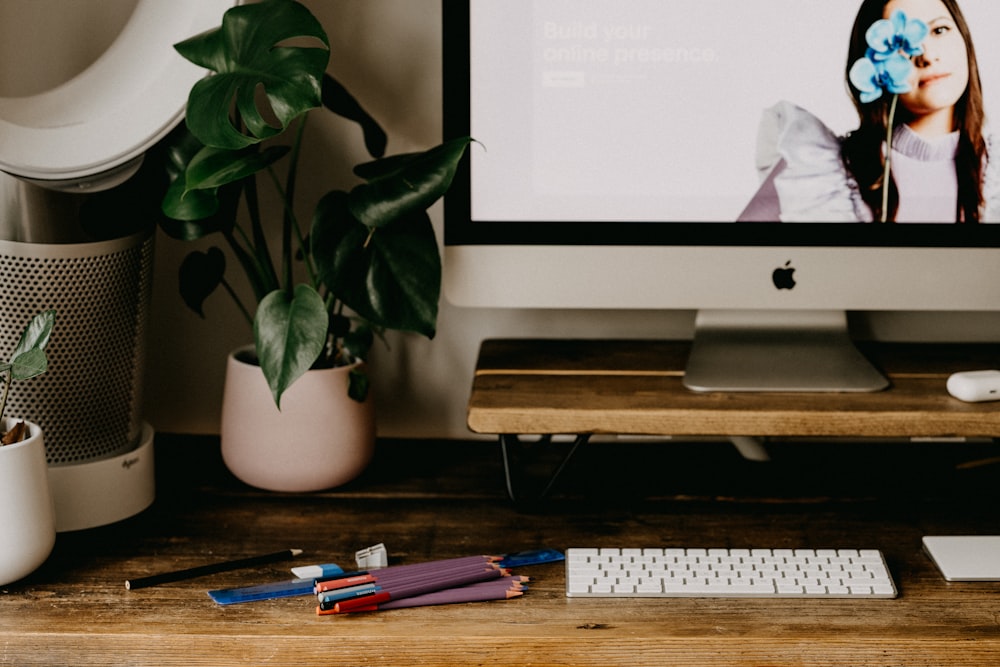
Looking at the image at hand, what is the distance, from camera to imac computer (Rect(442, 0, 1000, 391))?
102 centimetres

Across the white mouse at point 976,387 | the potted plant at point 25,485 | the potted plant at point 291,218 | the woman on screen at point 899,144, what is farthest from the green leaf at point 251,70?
the white mouse at point 976,387

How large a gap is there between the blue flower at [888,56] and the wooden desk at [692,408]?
1.00 feet

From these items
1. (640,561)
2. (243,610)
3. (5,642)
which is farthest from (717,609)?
(5,642)

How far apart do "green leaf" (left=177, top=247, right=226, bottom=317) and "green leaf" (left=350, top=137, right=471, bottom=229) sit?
0.26 meters

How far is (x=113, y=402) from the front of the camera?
1.04 metres

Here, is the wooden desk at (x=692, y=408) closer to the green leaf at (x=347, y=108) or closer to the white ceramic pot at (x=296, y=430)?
the white ceramic pot at (x=296, y=430)

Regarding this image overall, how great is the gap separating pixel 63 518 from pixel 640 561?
56 cm

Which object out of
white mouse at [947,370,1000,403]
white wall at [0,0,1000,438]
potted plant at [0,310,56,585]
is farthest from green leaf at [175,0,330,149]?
white mouse at [947,370,1000,403]

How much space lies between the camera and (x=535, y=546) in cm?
98

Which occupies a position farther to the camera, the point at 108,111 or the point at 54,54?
the point at 54,54

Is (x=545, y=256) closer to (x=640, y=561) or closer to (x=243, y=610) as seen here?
(x=640, y=561)

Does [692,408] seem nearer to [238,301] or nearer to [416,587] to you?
[416,587]

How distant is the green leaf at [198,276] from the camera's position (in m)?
1.17

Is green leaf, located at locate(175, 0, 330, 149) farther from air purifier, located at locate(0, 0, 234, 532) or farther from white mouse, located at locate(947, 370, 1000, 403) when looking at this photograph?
white mouse, located at locate(947, 370, 1000, 403)
